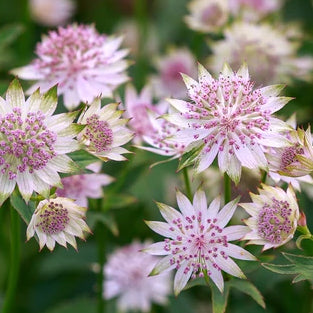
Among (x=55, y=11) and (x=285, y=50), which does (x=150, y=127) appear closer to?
(x=285, y=50)

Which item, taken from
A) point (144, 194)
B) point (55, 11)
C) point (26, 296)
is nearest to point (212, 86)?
point (144, 194)

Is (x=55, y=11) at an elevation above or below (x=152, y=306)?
above

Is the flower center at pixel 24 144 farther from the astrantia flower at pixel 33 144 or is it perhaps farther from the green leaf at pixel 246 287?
the green leaf at pixel 246 287

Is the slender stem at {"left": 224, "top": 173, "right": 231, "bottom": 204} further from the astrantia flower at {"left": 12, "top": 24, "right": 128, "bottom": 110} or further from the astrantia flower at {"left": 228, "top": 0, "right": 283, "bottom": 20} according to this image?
the astrantia flower at {"left": 228, "top": 0, "right": 283, "bottom": 20}

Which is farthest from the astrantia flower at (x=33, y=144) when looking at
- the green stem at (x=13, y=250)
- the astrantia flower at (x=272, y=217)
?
the astrantia flower at (x=272, y=217)

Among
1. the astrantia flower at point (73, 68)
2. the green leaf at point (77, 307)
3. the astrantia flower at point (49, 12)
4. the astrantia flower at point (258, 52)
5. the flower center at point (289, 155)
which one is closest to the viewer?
the flower center at point (289, 155)

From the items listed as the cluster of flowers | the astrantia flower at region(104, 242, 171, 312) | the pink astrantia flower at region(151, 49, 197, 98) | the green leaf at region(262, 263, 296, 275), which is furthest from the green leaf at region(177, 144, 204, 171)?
the pink astrantia flower at region(151, 49, 197, 98)
